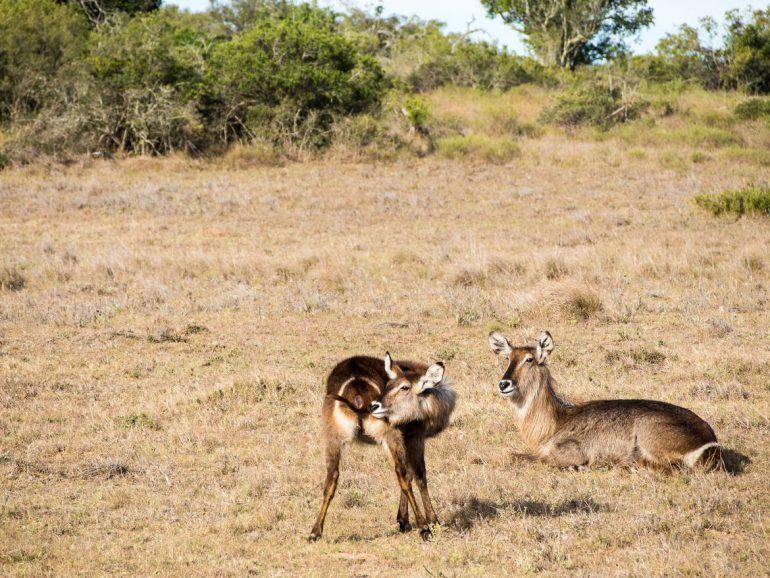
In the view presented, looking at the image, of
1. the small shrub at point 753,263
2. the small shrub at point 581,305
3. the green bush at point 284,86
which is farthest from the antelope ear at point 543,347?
the green bush at point 284,86

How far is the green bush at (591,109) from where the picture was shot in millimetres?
29453

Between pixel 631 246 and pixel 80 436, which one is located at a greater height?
pixel 631 246

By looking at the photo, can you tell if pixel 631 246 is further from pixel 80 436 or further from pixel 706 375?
pixel 80 436

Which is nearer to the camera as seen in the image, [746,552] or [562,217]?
[746,552]

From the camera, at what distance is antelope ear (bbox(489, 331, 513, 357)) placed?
7441 mm

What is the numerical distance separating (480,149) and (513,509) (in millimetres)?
20621

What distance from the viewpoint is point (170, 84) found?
2620cm

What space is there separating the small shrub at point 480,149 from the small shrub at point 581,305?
14118 mm

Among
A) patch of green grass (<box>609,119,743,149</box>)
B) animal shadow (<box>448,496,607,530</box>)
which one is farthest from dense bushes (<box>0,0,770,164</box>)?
animal shadow (<box>448,496,607,530</box>)

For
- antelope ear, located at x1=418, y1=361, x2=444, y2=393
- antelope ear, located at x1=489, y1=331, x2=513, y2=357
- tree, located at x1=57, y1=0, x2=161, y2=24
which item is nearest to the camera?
antelope ear, located at x1=418, y1=361, x2=444, y2=393

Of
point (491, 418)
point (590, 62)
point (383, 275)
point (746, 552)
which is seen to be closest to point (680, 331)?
point (491, 418)

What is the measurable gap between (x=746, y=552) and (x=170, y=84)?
77.5 ft

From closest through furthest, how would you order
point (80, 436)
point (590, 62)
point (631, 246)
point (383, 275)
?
point (80, 436) → point (383, 275) → point (631, 246) → point (590, 62)

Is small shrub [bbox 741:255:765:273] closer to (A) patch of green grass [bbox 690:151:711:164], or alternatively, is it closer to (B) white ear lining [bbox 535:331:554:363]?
(B) white ear lining [bbox 535:331:554:363]
